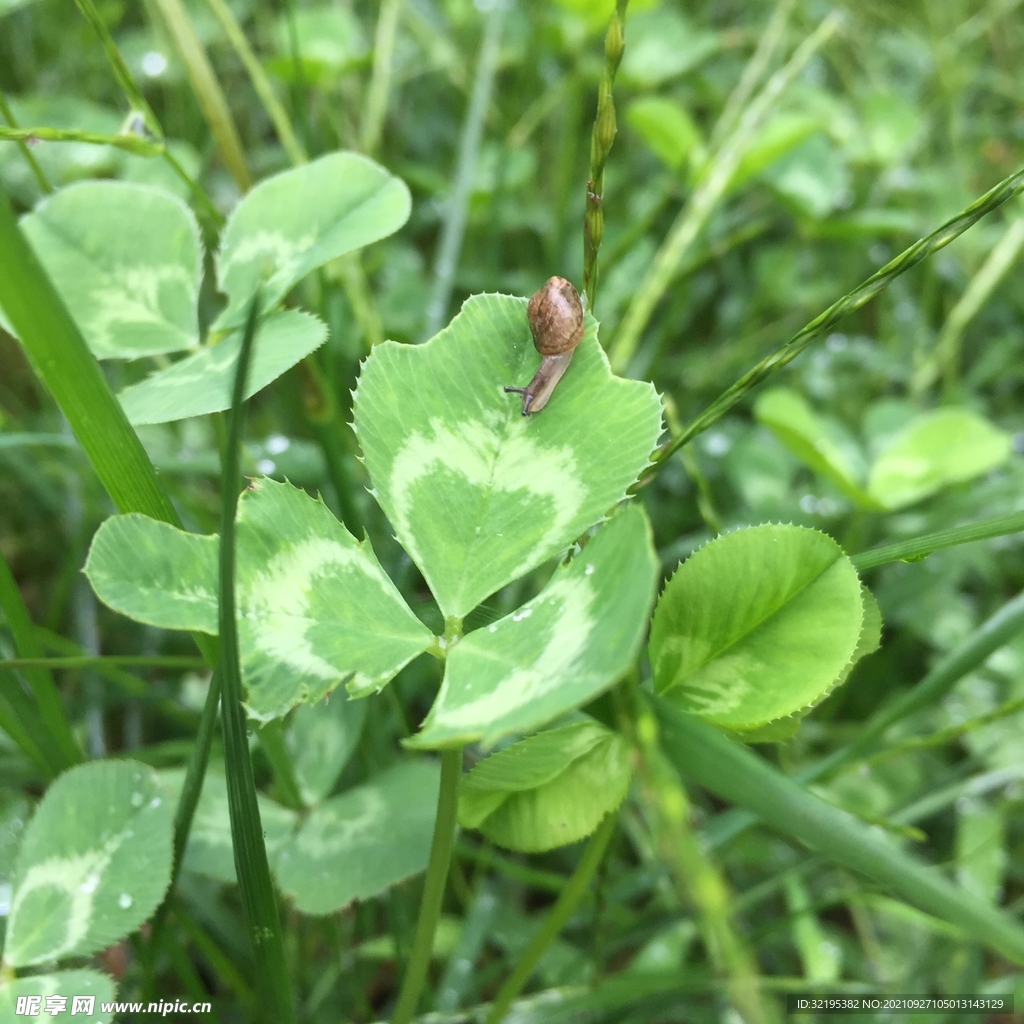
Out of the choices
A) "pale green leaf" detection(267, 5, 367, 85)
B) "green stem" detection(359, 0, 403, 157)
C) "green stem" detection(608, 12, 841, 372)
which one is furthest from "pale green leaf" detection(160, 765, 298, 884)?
"pale green leaf" detection(267, 5, 367, 85)

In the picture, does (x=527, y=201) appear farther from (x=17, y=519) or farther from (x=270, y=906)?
(x=270, y=906)

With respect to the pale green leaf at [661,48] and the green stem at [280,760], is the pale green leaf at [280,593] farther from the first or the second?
the pale green leaf at [661,48]

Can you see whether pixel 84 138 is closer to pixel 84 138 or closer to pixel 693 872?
pixel 84 138

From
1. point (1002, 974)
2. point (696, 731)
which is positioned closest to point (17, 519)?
point (696, 731)

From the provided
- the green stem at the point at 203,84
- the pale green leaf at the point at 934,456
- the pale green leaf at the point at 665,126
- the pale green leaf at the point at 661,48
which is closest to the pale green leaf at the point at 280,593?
the green stem at the point at 203,84

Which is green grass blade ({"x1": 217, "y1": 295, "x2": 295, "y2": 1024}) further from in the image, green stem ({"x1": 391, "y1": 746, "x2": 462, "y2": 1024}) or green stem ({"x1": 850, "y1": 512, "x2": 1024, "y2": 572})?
green stem ({"x1": 850, "y1": 512, "x2": 1024, "y2": 572})

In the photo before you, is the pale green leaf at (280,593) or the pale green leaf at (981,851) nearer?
the pale green leaf at (280,593)

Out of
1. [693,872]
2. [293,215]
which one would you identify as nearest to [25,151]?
[293,215]
